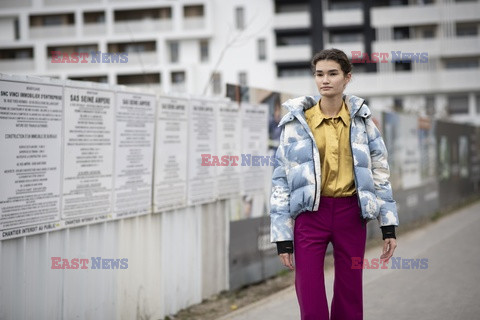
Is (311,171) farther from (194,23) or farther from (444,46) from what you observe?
(194,23)

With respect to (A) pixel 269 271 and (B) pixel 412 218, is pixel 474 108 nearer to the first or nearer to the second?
(B) pixel 412 218

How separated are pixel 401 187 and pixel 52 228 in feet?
31.8

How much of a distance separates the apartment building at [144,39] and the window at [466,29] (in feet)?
Answer: 51.4

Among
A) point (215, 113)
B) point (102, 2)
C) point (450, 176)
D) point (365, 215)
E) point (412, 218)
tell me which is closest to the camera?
point (365, 215)

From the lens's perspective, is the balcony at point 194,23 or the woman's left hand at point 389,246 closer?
the woman's left hand at point 389,246

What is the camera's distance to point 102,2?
54.0 m

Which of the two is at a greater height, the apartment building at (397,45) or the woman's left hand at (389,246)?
the apartment building at (397,45)

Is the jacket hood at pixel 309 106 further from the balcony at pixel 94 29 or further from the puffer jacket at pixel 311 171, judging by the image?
the balcony at pixel 94 29

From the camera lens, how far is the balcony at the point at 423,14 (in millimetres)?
47969

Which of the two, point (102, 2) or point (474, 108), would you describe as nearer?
point (474, 108)

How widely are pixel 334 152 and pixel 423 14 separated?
1916 inches

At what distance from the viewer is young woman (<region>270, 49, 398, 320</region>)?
139 inches

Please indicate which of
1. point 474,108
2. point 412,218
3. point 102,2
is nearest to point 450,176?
point 412,218

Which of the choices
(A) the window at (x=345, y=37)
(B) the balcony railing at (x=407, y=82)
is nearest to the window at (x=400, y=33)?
(A) the window at (x=345, y=37)
